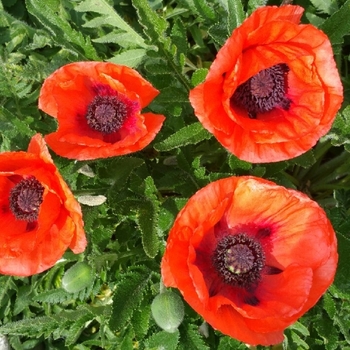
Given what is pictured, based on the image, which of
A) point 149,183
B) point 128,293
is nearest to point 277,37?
point 149,183

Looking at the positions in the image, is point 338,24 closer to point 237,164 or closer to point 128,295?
point 237,164

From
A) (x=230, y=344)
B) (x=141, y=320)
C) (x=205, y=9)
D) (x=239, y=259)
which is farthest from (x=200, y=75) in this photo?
(x=230, y=344)

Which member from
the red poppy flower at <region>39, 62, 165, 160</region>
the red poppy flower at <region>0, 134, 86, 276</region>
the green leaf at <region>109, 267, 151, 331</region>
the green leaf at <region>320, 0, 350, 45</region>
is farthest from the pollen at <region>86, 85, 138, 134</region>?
the green leaf at <region>320, 0, 350, 45</region>

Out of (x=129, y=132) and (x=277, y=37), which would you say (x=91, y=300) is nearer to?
(x=129, y=132)

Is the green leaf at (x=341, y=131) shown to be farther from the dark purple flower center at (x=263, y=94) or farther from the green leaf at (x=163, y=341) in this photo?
the green leaf at (x=163, y=341)

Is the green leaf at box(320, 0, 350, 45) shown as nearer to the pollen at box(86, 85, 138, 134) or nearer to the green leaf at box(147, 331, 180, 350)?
the pollen at box(86, 85, 138, 134)

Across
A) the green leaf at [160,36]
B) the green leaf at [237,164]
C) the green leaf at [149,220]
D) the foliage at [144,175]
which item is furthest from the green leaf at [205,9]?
the green leaf at [149,220]

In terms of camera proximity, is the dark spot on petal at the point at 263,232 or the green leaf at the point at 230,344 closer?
the dark spot on petal at the point at 263,232
